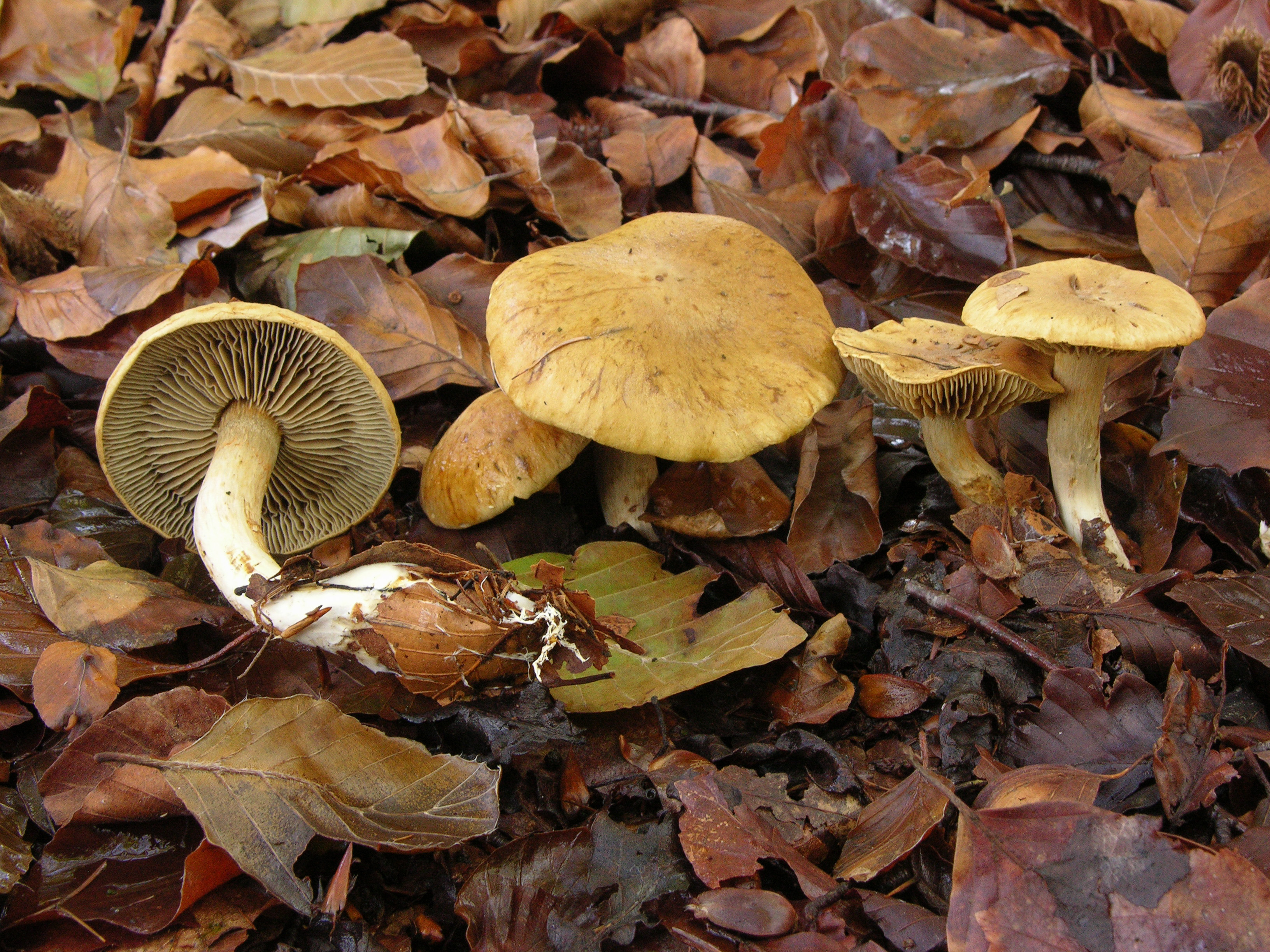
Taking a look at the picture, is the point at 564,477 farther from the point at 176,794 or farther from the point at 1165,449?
the point at 1165,449

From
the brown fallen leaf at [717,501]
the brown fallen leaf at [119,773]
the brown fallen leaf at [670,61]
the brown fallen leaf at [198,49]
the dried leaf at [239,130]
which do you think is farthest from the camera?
the brown fallen leaf at [670,61]

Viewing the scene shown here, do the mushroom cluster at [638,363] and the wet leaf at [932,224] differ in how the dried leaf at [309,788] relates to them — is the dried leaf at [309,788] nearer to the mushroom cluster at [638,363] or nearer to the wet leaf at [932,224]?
the mushroom cluster at [638,363]

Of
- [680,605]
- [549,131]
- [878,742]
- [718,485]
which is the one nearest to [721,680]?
[680,605]

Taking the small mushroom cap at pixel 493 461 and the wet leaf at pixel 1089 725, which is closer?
the wet leaf at pixel 1089 725

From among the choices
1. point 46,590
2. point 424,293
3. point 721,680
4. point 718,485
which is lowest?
point 721,680

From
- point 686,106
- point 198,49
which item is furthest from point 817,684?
point 198,49

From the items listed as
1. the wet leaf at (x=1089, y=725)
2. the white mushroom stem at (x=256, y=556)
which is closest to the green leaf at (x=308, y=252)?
the white mushroom stem at (x=256, y=556)
